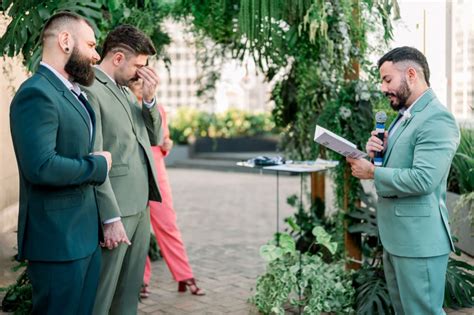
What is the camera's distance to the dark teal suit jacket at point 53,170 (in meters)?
2.53

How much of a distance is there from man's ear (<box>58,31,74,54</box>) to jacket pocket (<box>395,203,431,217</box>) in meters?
1.69

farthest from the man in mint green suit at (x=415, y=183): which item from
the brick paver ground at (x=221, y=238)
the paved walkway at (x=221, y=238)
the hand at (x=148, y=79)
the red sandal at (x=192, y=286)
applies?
the red sandal at (x=192, y=286)

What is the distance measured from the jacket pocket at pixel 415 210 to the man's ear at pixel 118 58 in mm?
1559

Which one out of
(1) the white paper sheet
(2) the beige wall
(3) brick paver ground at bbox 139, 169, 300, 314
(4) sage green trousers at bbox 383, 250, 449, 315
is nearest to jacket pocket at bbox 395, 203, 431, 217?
(4) sage green trousers at bbox 383, 250, 449, 315

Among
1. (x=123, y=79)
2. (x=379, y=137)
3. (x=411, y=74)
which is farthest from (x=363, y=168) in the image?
(x=123, y=79)

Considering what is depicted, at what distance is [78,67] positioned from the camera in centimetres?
272

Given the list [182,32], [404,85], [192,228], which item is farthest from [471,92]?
[404,85]

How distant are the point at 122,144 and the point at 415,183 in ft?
4.65

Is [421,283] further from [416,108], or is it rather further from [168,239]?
[168,239]

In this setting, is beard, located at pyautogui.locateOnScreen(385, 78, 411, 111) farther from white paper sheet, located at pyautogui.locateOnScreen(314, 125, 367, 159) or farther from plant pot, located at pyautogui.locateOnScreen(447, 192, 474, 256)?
plant pot, located at pyautogui.locateOnScreen(447, 192, 474, 256)

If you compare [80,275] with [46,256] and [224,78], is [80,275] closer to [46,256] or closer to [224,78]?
[46,256]

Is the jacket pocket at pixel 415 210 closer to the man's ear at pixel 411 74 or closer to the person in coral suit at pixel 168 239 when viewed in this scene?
the man's ear at pixel 411 74

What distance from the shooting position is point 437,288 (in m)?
3.12

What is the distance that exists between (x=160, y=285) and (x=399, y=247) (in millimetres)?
3031
